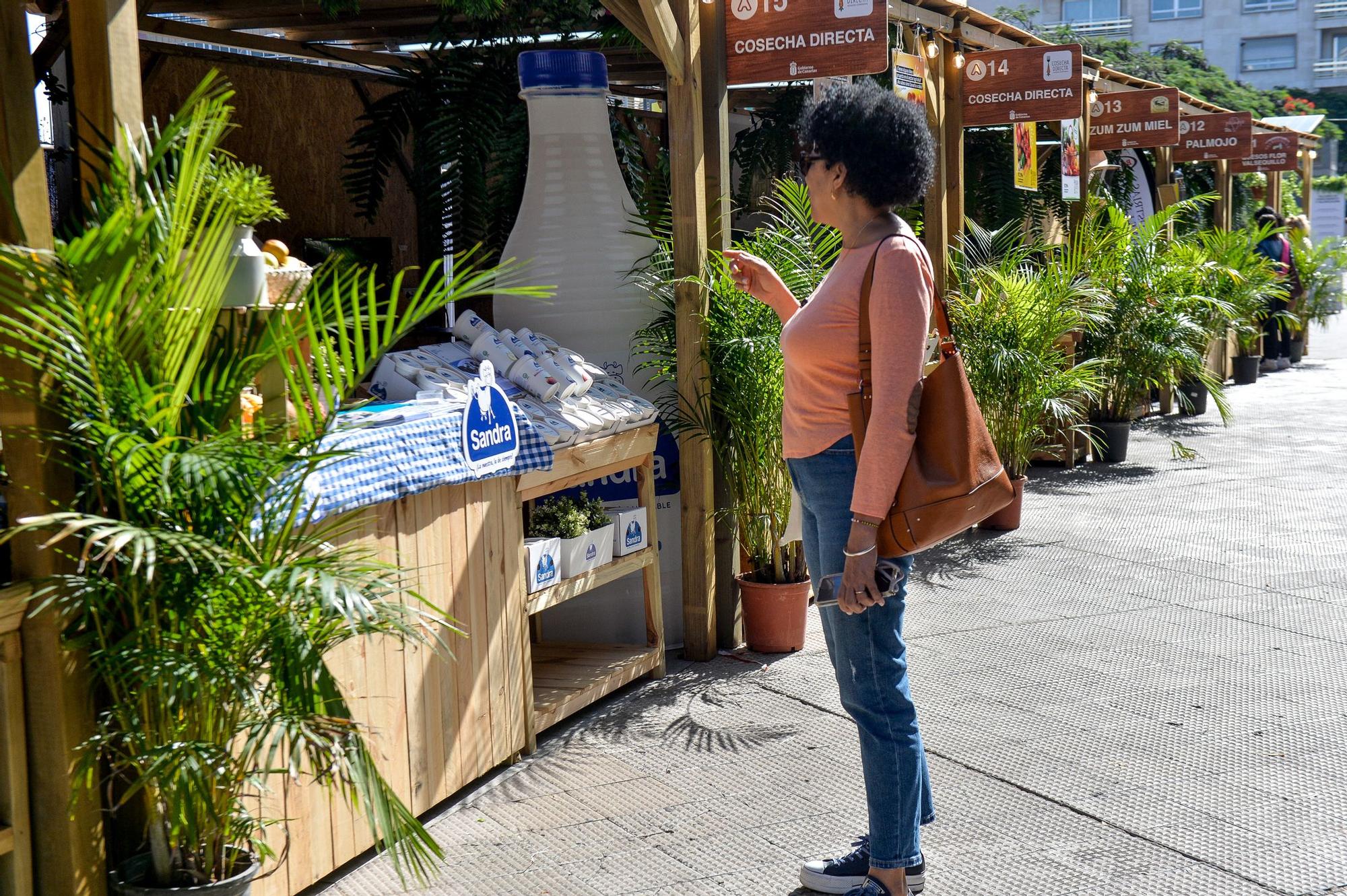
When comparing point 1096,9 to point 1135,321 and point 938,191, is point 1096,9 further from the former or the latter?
point 938,191

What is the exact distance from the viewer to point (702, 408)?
4.61 meters

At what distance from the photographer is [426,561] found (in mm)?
3371

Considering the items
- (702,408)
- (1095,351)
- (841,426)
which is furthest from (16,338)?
(1095,351)

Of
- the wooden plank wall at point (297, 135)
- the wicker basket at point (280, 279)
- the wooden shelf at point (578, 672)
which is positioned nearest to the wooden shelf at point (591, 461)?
the wooden shelf at point (578, 672)

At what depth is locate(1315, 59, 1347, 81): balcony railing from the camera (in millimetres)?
54875

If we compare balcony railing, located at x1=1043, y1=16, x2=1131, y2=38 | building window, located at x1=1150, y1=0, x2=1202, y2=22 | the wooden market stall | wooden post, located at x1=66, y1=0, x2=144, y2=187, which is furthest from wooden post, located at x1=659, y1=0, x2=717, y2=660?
building window, located at x1=1150, y1=0, x2=1202, y2=22

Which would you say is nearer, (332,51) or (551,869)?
(551,869)

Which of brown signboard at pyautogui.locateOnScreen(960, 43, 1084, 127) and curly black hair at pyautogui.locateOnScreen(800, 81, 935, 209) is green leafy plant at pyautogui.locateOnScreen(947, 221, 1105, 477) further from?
curly black hair at pyautogui.locateOnScreen(800, 81, 935, 209)

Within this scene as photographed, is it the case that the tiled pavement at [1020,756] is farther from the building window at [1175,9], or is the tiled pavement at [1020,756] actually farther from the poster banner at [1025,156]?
the building window at [1175,9]

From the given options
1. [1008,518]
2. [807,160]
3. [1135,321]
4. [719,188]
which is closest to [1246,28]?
[1135,321]

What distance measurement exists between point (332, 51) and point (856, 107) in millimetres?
5465

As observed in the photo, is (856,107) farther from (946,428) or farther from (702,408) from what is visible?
(702,408)

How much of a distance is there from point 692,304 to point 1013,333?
2662 mm

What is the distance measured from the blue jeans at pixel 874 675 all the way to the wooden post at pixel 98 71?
1523mm
